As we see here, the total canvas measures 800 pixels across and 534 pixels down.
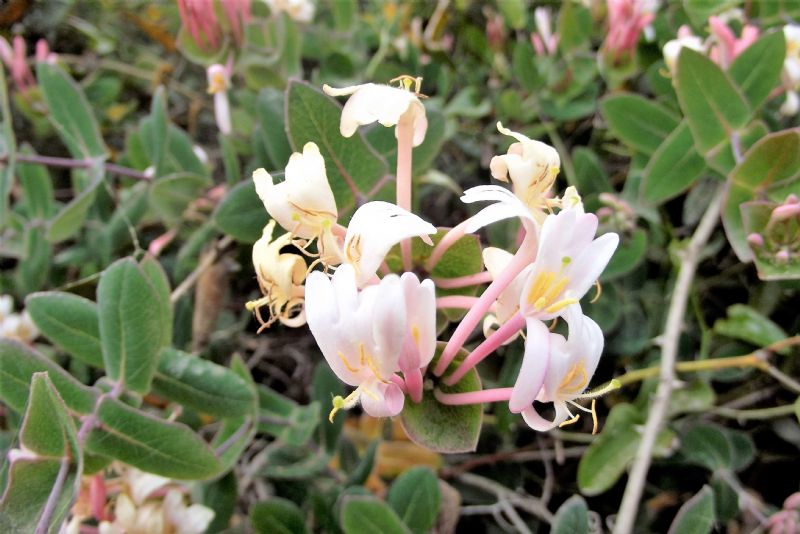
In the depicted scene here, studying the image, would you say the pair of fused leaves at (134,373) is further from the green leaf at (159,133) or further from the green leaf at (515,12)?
the green leaf at (515,12)

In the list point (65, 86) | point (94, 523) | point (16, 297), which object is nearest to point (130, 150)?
point (65, 86)

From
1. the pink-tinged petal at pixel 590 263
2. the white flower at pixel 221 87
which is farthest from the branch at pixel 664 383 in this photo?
A: the white flower at pixel 221 87

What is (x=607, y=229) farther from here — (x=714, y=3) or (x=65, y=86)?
(x=65, y=86)

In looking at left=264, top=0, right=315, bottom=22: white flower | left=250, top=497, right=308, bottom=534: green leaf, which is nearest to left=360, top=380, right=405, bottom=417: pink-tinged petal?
left=250, top=497, right=308, bottom=534: green leaf

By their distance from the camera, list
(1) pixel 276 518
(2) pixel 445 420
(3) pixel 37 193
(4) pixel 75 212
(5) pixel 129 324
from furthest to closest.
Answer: (3) pixel 37 193 < (4) pixel 75 212 < (1) pixel 276 518 < (5) pixel 129 324 < (2) pixel 445 420

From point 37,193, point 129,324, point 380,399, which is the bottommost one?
point 37,193

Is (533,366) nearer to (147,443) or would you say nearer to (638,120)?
(147,443)

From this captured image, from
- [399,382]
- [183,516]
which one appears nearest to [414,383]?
[399,382]
